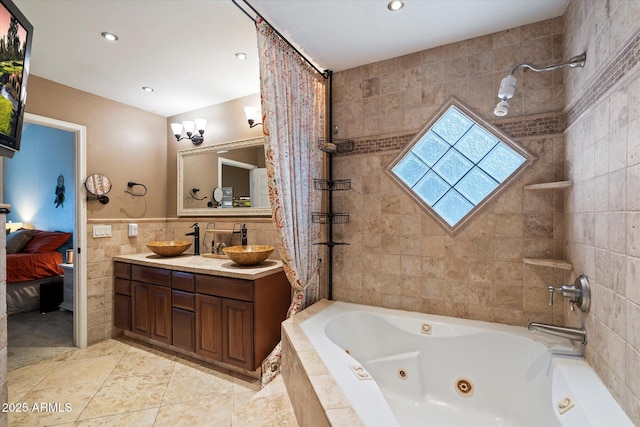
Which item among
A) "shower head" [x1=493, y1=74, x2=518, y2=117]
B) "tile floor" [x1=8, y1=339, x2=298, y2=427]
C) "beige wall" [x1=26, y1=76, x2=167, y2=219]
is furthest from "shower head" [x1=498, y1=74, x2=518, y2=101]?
"beige wall" [x1=26, y1=76, x2=167, y2=219]

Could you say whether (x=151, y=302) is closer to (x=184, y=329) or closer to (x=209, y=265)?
(x=184, y=329)

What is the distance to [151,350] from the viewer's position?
105 inches

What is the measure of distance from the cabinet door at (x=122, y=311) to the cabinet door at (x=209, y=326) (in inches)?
39.9

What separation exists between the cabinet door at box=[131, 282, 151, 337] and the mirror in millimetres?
950

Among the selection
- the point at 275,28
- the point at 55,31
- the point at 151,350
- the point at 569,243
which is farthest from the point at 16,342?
the point at 569,243

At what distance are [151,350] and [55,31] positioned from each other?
2.64m

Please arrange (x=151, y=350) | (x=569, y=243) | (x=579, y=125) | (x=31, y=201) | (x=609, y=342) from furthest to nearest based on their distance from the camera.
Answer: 1. (x=31, y=201)
2. (x=151, y=350)
3. (x=569, y=243)
4. (x=579, y=125)
5. (x=609, y=342)

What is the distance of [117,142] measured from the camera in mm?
3029

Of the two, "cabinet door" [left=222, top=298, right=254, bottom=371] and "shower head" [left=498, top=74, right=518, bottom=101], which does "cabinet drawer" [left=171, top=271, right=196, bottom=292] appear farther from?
"shower head" [left=498, top=74, right=518, bottom=101]

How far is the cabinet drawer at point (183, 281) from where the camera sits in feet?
7.82

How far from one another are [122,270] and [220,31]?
244cm

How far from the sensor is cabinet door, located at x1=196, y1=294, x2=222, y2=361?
2.23 meters

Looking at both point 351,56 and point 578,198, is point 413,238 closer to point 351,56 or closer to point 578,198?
point 578,198

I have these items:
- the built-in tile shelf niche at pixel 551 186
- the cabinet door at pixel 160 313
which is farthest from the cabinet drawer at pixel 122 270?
the built-in tile shelf niche at pixel 551 186
